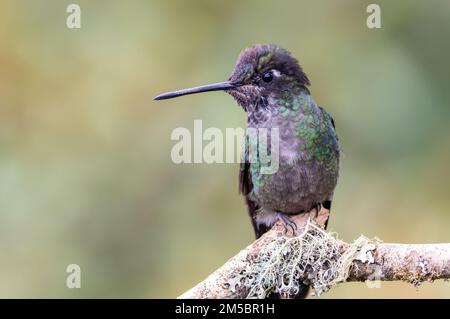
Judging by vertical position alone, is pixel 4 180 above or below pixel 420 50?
below

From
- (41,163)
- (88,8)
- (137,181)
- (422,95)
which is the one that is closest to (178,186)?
(137,181)

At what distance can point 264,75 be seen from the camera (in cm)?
557

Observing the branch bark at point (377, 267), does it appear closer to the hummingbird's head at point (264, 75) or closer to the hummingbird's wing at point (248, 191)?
the hummingbird's wing at point (248, 191)

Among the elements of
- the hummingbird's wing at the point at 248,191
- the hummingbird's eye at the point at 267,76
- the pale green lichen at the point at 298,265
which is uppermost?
the hummingbird's eye at the point at 267,76

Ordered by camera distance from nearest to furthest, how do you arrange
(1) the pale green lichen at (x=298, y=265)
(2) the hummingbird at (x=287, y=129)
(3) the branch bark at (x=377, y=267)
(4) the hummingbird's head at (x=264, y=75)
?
(3) the branch bark at (x=377, y=267)
(1) the pale green lichen at (x=298, y=265)
(2) the hummingbird at (x=287, y=129)
(4) the hummingbird's head at (x=264, y=75)

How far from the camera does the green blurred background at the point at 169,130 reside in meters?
6.90

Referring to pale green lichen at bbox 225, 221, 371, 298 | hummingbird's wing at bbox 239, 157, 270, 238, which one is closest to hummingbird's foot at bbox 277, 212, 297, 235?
pale green lichen at bbox 225, 221, 371, 298

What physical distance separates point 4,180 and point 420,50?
157 inches

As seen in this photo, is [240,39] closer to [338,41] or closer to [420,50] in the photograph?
[338,41]

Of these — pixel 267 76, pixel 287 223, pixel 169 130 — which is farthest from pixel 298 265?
pixel 169 130

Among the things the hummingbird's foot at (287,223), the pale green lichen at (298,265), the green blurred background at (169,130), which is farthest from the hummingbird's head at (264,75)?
the green blurred background at (169,130)

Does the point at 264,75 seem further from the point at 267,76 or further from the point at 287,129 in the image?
the point at 287,129

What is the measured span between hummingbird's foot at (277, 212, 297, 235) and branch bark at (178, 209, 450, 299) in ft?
1.26

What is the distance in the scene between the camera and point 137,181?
7.30 m
